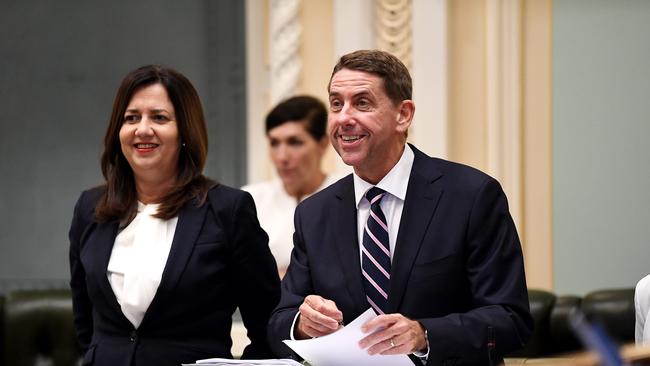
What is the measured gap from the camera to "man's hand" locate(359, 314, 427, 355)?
9.36 ft

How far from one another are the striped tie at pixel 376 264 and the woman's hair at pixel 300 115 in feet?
6.95

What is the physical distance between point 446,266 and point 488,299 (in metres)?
0.15

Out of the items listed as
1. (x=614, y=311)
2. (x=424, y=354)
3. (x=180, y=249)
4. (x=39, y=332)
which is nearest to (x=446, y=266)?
(x=424, y=354)

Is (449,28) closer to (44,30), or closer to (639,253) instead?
(639,253)

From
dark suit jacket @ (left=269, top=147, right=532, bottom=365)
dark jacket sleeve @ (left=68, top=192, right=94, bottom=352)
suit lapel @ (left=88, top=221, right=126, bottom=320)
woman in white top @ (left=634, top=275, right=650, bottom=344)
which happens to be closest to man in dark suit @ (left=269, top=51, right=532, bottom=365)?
dark suit jacket @ (left=269, top=147, right=532, bottom=365)

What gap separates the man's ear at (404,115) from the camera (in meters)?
3.35

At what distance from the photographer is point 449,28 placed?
5.77m

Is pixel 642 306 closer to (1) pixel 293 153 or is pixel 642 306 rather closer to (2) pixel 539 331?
(2) pixel 539 331

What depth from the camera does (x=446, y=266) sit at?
10.5ft

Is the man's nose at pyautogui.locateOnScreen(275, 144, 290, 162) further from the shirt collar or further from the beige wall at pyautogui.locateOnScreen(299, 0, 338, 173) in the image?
the shirt collar

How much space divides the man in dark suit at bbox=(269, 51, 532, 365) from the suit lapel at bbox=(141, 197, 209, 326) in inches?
15.4

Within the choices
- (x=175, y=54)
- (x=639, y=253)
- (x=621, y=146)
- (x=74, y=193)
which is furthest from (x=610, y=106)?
(x=74, y=193)

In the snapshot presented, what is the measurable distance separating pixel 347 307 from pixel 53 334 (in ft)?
5.86

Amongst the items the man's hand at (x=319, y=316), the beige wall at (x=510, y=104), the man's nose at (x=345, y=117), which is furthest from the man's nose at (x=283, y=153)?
the man's hand at (x=319, y=316)
